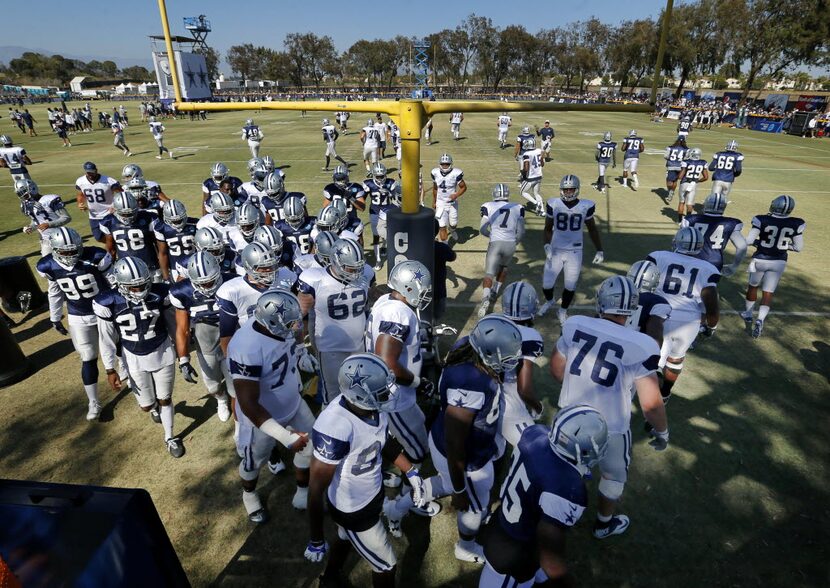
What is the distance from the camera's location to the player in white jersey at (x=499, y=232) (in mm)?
8328

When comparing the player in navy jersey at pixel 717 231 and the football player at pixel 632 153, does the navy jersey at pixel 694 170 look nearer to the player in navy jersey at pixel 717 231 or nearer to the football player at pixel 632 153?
the football player at pixel 632 153

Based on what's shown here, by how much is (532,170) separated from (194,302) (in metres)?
12.5

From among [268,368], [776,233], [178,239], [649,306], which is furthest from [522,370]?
[776,233]

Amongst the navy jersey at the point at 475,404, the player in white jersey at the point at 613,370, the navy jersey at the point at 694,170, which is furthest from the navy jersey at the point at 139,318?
the navy jersey at the point at 694,170

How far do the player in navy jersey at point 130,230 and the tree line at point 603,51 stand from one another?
68680 millimetres

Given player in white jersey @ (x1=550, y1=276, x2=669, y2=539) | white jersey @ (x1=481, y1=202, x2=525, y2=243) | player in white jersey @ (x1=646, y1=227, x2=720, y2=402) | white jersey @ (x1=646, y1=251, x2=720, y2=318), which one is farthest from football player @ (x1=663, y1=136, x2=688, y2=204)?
player in white jersey @ (x1=550, y1=276, x2=669, y2=539)

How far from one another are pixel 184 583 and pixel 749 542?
16.5ft

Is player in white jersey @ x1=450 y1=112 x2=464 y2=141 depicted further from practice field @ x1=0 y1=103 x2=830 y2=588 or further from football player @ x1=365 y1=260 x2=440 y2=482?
football player @ x1=365 y1=260 x2=440 y2=482

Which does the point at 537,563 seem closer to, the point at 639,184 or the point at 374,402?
the point at 374,402

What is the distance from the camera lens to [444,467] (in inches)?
152

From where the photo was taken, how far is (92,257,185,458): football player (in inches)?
199

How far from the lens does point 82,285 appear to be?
5738 mm

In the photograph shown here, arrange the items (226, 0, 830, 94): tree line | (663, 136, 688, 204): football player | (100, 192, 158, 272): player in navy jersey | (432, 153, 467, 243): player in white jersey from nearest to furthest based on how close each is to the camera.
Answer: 1. (100, 192, 158, 272): player in navy jersey
2. (432, 153, 467, 243): player in white jersey
3. (663, 136, 688, 204): football player
4. (226, 0, 830, 94): tree line

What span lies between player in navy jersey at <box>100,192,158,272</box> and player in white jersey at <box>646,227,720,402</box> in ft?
27.0
